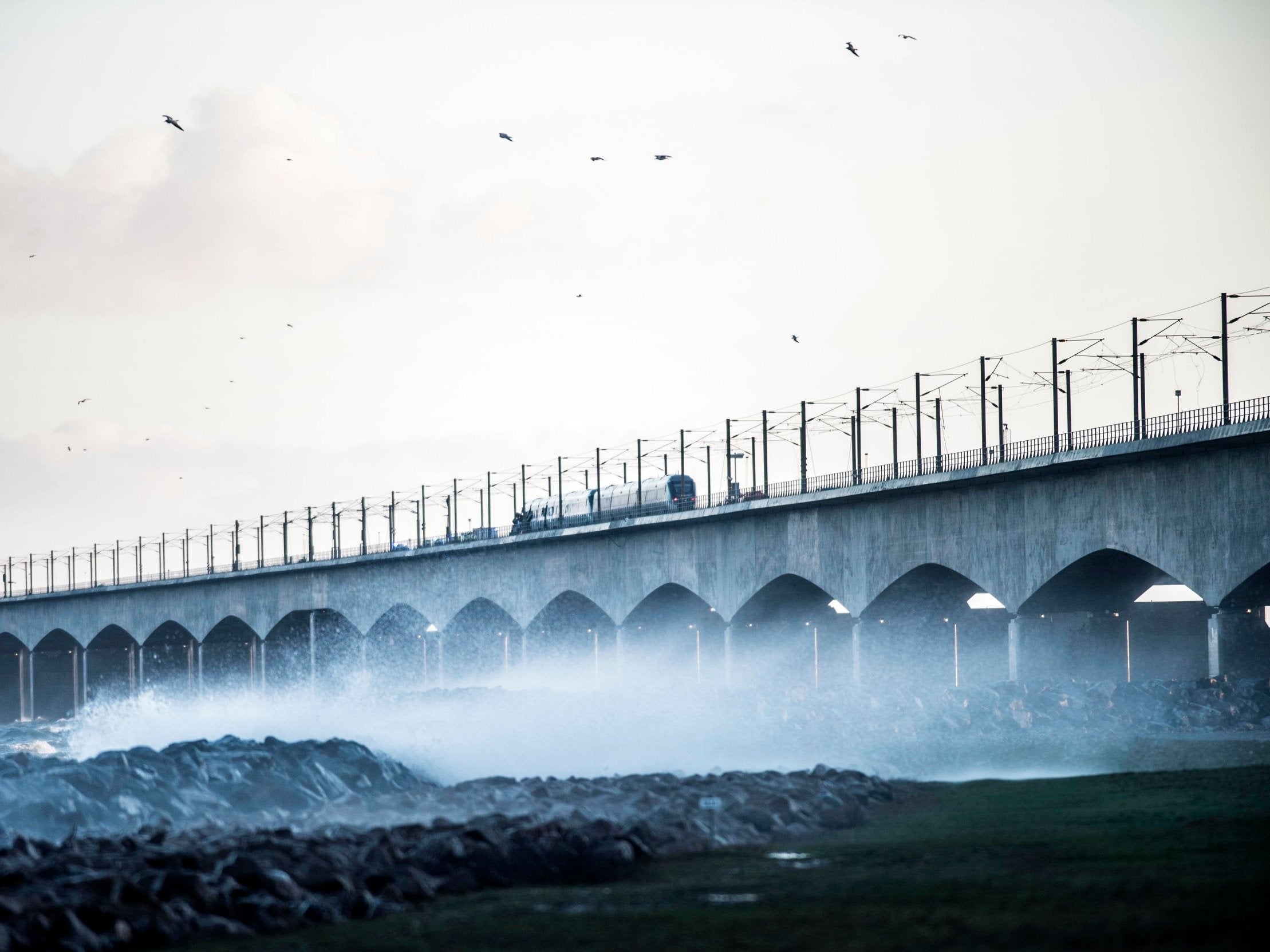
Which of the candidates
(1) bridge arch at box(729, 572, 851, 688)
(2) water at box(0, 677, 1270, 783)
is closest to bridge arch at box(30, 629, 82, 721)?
(2) water at box(0, 677, 1270, 783)

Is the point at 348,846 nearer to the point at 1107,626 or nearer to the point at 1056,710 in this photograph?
the point at 1056,710

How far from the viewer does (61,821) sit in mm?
25828

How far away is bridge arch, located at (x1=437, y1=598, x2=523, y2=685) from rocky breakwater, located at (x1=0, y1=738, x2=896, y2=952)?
58.8m

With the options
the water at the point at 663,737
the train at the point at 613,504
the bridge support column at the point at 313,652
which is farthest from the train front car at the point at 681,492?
the bridge support column at the point at 313,652

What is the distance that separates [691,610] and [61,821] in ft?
171

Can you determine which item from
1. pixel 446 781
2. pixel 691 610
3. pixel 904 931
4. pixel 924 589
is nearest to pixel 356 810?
pixel 446 781

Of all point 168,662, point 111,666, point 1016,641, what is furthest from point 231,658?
point 1016,641

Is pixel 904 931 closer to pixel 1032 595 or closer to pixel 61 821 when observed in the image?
pixel 61 821

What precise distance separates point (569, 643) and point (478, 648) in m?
8.63

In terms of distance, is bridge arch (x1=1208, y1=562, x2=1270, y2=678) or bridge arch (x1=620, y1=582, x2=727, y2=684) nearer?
bridge arch (x1=1208, y1=562, x2=1270, y2=678)

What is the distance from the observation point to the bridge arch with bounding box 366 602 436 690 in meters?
97.8

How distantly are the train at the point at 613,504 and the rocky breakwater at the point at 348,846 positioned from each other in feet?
154

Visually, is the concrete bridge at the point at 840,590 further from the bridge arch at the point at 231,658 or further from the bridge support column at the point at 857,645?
the bridge arch at the point at 231,658

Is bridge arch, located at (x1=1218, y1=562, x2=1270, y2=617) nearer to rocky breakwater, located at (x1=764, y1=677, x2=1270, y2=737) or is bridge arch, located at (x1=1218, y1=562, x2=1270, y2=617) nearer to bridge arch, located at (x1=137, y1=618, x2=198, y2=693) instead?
rocky breakwater, located at (x1=764, y1=677, x2=1270, y2=737)
